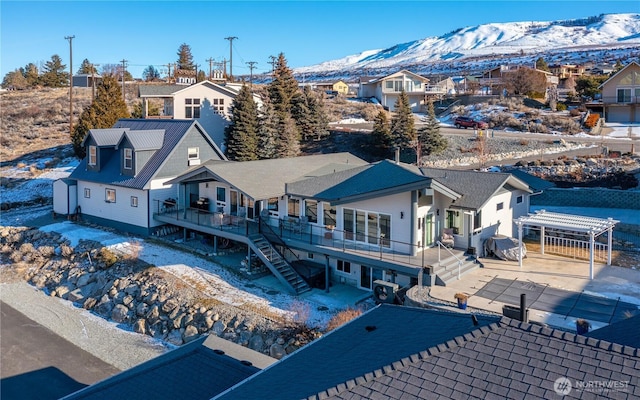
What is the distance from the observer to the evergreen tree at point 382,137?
39781 millimetres

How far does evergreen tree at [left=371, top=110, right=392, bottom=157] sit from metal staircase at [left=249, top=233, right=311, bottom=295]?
63.2 ft

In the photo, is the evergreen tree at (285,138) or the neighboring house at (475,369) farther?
the evergreen tree at (285,138)

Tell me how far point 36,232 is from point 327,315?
18382mm

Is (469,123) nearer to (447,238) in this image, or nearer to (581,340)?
(447,238)

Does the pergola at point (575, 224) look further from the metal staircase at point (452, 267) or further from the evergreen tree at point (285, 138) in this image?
the evergreen tree at point (285, 138)

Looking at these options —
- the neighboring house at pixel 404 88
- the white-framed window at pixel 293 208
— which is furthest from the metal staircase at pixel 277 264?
the neighboring house at pixel 404 88

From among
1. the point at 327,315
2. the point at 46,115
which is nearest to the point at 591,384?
the point at 327,315

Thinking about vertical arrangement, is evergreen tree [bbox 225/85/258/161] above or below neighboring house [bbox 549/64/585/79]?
below

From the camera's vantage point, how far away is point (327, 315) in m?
18.2

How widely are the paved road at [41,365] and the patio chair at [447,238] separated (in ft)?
40.5

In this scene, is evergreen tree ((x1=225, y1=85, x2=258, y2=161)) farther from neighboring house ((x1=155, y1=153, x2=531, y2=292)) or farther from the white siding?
neighboring house ((x1=155, y1=153, x2=531, y2=292))

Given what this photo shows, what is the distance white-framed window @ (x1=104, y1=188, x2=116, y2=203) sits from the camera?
94.1ft

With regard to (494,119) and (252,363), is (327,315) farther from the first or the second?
(494,119)

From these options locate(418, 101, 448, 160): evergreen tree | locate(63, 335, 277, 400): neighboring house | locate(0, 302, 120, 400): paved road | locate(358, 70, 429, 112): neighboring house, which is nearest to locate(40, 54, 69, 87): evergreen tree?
locate(358, 70, 429, 112): neighboring house
